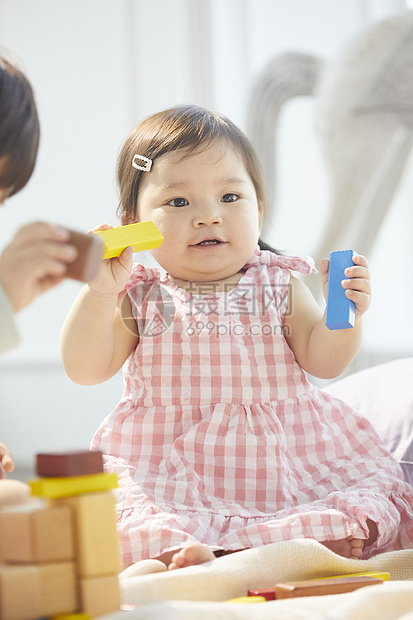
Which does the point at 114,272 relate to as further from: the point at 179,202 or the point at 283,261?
the point at 283,261

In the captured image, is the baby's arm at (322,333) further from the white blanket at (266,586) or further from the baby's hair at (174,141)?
the white blanket at (266,586)

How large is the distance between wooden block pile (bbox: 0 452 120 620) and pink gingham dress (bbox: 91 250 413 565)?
0.28 meters

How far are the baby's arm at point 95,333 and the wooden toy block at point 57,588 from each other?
0.46m

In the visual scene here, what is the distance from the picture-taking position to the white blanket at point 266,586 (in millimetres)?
527

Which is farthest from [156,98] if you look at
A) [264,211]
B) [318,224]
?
[264,211]

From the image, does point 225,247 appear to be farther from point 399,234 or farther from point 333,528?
point 399,234

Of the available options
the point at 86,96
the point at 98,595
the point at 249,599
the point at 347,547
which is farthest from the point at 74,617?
the point at 86,96

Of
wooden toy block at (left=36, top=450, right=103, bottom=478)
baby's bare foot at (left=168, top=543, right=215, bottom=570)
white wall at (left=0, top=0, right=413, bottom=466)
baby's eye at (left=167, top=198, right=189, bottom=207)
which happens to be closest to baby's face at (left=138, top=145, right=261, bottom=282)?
baby's eye at (left=167, top=198, right=189, bottom=207)

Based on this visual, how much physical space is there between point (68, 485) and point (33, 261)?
0.56 feet

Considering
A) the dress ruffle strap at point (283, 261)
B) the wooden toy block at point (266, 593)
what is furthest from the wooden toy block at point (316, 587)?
the dress ruffle strap at point (283, 261)

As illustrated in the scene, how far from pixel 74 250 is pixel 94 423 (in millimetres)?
2232

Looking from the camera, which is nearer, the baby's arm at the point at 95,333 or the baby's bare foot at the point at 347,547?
the baby's bare foot at the point at 347,547

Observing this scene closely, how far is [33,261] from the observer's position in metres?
0.57

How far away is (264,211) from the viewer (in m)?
1.17
